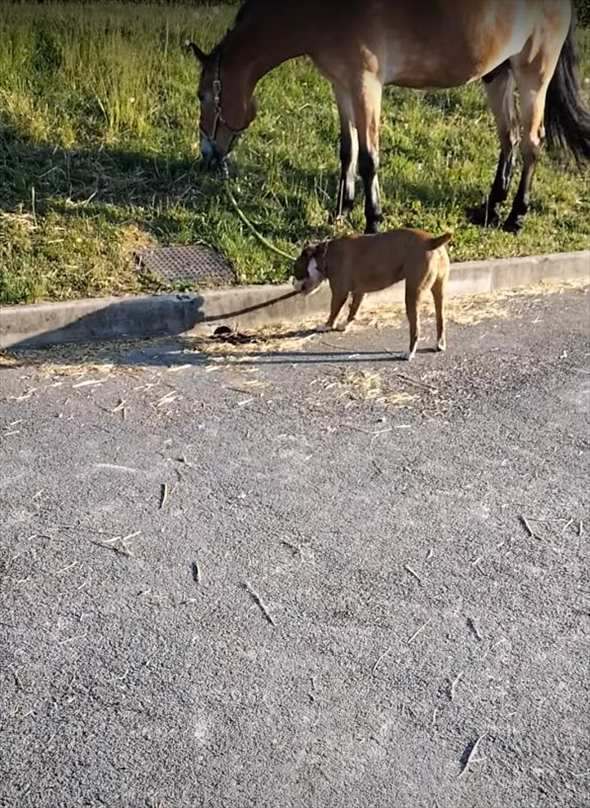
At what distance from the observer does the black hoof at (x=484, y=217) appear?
866 cm

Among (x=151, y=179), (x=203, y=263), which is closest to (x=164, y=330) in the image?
(x=203, y=263)

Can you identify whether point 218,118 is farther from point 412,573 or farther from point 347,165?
point 412,573

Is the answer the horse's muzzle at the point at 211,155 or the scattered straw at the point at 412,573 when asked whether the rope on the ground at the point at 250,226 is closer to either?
the horse's muzzle at the point at 211,155

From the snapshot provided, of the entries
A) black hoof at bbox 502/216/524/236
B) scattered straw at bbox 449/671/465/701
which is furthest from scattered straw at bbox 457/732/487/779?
black hoof at bbox 502/216/524/236

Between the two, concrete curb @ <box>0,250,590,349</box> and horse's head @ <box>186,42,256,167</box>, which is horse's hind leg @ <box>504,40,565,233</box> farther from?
horse's head @ <box>186,42,256,167</box>

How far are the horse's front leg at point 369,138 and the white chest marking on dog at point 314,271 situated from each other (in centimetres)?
189

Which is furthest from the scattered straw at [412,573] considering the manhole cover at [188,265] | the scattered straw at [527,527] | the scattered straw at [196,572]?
the manhole cover at [188,265]

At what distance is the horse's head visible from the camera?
765 cm

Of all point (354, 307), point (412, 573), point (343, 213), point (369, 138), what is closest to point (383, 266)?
point (354, 307)

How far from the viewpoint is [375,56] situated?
295 inches

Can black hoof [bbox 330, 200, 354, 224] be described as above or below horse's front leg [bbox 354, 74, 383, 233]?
below

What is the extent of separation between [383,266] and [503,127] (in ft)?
12.6

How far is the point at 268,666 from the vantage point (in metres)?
3.20

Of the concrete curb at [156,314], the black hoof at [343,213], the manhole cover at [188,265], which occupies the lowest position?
the concrete curb at [156,314]
